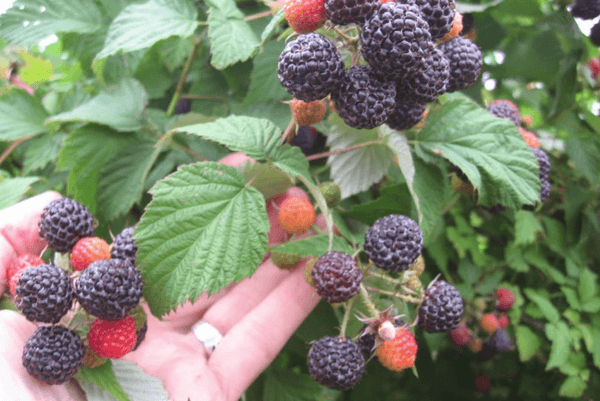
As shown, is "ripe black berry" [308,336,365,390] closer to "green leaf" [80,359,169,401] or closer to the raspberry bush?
the raspberry bush

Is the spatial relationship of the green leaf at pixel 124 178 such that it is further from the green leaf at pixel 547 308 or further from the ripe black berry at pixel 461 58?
the green leaf at pixel 547 308

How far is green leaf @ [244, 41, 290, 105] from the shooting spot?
148cm

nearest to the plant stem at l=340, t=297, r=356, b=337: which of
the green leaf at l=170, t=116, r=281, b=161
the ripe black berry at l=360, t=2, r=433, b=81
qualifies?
the green leaf at l=170, t=116, r=281, b=161

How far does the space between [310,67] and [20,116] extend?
1314 millimetres

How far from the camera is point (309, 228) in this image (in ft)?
4.03

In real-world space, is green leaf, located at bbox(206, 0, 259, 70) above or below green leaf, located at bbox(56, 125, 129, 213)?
above

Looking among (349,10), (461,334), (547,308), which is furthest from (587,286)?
(349,10)

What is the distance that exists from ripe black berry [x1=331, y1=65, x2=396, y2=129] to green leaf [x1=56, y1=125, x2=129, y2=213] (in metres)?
0.88

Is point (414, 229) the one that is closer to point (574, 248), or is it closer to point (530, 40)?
point (574, 248)

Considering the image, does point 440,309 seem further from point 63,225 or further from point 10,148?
point 10,148

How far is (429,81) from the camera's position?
0.90 metres

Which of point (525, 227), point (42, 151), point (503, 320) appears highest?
point (42, 151)

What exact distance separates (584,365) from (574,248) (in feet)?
1.43

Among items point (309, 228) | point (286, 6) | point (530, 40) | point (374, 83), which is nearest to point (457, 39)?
point (374, 83)
